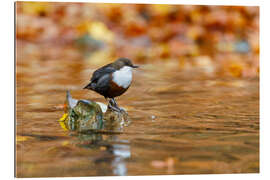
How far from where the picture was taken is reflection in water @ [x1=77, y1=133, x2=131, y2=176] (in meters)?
2.97

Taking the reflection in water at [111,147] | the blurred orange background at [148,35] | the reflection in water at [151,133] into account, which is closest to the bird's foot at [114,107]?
the reflection in water at [151,133]

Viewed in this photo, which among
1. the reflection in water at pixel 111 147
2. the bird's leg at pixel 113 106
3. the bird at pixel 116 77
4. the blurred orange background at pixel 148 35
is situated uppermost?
the blurred orange background at pixel 148 35

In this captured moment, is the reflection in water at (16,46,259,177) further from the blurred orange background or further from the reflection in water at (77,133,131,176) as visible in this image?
the blurred orange background

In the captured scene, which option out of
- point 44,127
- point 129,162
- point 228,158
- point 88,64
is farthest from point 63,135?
point 88,64

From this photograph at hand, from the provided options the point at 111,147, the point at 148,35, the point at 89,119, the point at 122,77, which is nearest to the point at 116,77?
the point at 122,77

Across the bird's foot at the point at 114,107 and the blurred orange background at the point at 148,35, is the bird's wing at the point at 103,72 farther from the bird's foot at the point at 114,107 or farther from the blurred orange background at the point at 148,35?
the blurred orange background at the point at 148,35

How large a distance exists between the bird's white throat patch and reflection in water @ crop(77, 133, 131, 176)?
39cm

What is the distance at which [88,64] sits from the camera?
6855 millimetres

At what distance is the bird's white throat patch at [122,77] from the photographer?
11.9ft

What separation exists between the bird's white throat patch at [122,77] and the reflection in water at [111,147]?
386 mm

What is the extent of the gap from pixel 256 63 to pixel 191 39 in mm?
1676

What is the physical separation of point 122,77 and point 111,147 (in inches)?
22.9

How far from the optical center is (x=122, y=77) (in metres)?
3.62

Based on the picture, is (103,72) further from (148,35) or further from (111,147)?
(148,35)
